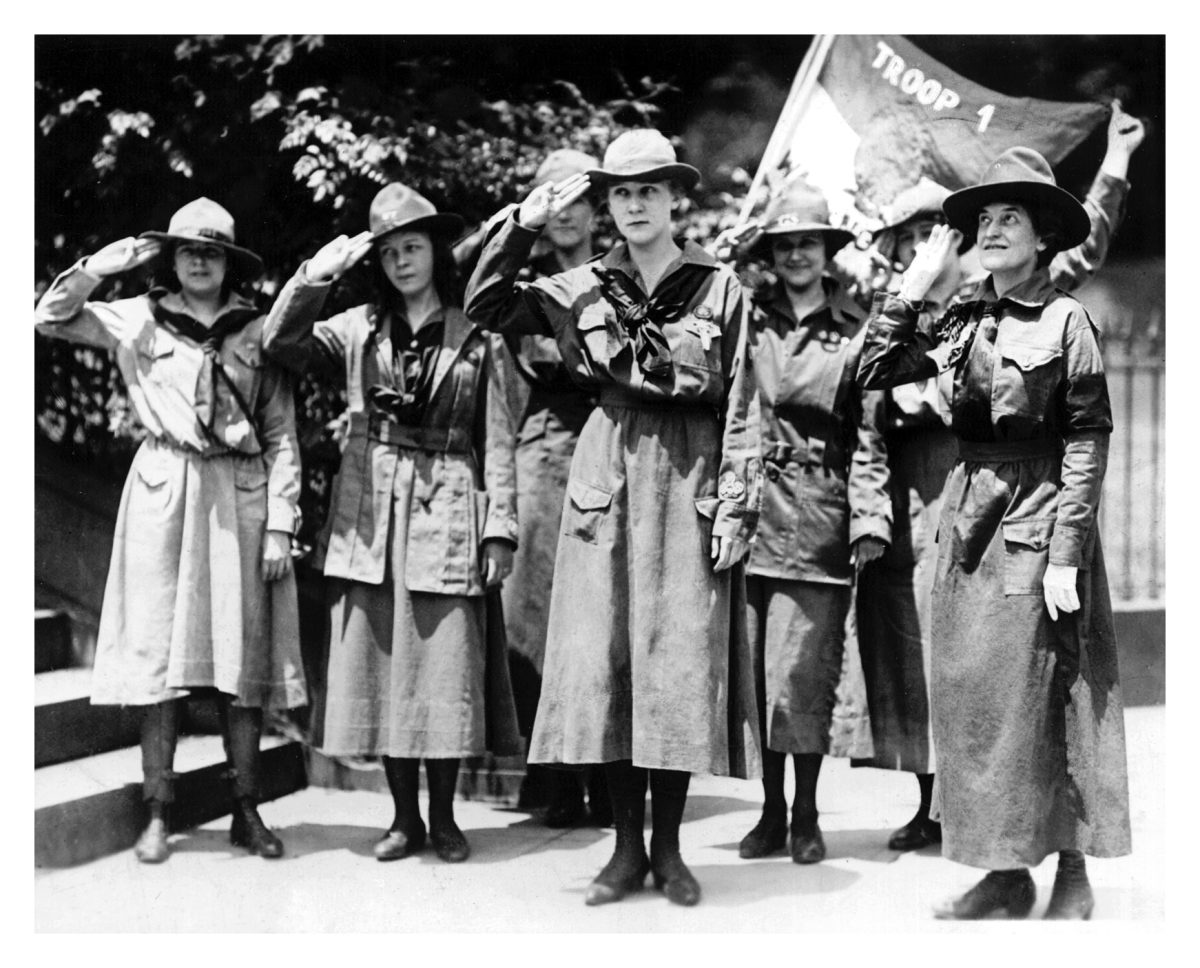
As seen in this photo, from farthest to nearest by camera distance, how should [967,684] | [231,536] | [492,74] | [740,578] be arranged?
[492,74]
[231,536]
[740,578]
[967,684]

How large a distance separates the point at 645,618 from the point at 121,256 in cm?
247

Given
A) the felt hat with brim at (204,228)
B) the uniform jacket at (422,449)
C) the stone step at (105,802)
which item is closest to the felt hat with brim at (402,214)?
the uniform jacket at (422,449)

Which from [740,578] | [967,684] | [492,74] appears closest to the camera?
[967,684]

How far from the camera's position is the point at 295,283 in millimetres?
5535

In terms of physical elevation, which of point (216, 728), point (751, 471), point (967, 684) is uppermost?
point (751, 471)

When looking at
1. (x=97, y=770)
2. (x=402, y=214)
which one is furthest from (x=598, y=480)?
(x=97, y=770)

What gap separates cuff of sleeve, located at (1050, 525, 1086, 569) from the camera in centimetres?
473

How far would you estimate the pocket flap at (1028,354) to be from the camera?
15.9 feet

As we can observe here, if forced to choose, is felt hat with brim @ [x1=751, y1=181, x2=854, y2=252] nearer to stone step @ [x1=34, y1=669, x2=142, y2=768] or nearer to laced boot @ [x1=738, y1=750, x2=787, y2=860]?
laced boot @ [x1=738, y1=750, x2=787, y2=860]

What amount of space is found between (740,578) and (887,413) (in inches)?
44.5

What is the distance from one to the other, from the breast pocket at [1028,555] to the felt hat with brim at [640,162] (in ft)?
5.63

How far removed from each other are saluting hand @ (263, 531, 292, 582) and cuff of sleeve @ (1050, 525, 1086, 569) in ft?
9.47
